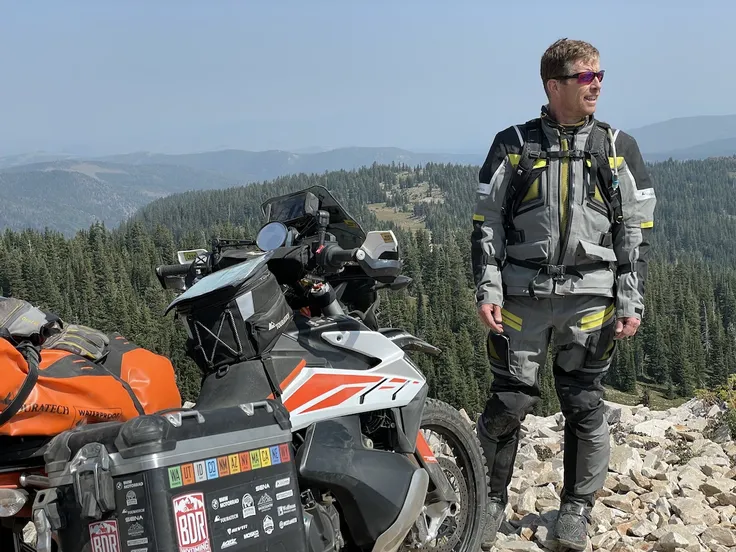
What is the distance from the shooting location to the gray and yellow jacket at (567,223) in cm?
420

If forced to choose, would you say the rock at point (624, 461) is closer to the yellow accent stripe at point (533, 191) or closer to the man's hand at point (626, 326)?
the man's hand at point (626, 326)

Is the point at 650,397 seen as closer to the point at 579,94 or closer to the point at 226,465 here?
the point at 579,94

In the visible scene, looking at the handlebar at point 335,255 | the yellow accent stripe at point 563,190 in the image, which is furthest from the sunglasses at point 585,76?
the handlebar at point 335,255

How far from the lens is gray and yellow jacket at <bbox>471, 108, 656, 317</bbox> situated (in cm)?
420

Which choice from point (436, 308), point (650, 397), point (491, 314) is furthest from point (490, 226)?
point (436, 308)

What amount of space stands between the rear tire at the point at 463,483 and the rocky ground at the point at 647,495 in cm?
51

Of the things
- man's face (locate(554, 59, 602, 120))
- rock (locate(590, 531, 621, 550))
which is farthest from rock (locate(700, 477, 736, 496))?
man's face (locate(554, 59, 602, 120))

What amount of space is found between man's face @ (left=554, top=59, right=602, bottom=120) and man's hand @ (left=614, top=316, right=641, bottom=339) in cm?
129

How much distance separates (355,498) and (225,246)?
4.98 feet

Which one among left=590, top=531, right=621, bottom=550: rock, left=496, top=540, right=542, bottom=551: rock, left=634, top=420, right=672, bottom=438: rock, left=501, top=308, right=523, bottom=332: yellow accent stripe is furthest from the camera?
left=634, top=420, right=672, bottom=438: rock

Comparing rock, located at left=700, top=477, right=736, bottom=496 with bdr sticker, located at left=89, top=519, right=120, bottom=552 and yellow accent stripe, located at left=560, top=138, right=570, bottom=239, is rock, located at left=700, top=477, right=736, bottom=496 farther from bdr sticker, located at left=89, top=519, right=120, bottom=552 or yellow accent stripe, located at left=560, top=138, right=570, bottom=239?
bdr sticker, located at left=89, top=519, right=120, bottom=552

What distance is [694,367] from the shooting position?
317 feet

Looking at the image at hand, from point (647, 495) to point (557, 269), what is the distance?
2.32 meters

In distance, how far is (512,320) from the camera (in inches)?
173
